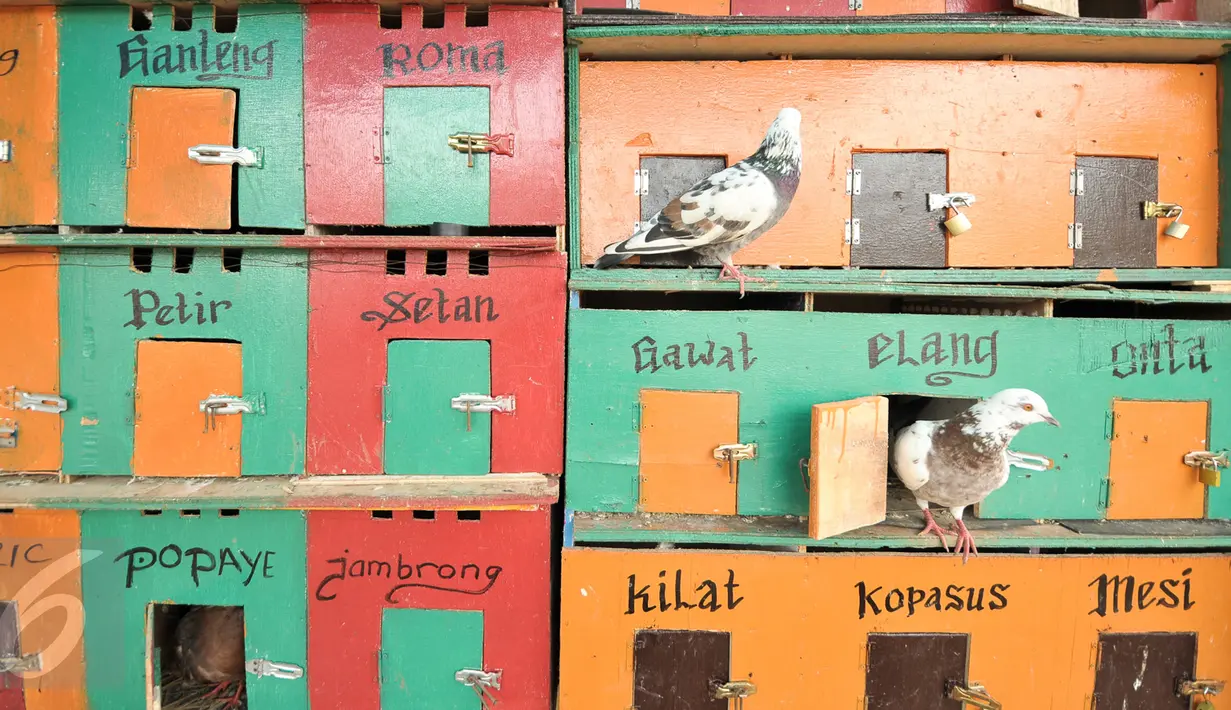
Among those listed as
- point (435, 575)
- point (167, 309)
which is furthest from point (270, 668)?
point (167, 309)

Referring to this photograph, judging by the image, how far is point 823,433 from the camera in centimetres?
246

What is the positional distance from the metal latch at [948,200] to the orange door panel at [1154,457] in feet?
3.71

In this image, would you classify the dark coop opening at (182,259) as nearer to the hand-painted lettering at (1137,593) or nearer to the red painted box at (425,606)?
the red painted box at (425,606)

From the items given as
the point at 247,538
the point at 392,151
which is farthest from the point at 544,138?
the point at 247,538

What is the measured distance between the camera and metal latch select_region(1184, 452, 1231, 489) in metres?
2.75

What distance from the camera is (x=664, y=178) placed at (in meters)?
2.90

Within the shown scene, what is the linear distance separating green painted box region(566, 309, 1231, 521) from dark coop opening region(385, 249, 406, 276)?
0.82m

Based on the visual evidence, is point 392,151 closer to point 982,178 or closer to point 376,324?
point 376,324

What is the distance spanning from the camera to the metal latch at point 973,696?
2.69m

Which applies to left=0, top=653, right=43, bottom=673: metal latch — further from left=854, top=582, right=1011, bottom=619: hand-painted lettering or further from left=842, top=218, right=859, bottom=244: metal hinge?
left=842, top=218, right=859, bottom=244: metal hinge

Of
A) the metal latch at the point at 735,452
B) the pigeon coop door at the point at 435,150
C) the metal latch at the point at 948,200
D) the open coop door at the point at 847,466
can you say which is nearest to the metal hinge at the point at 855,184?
the metal latch at the point at 948,200

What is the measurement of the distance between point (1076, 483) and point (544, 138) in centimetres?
287

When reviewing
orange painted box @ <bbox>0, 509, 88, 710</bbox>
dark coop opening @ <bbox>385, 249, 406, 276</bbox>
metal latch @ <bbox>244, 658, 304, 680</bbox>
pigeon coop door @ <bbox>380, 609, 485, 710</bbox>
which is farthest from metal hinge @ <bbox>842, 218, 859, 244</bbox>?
orange painted box @ <bbox>0, 509, 88, 710</bbox>

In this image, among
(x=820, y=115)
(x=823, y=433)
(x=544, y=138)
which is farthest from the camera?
(x=820, y=115)
